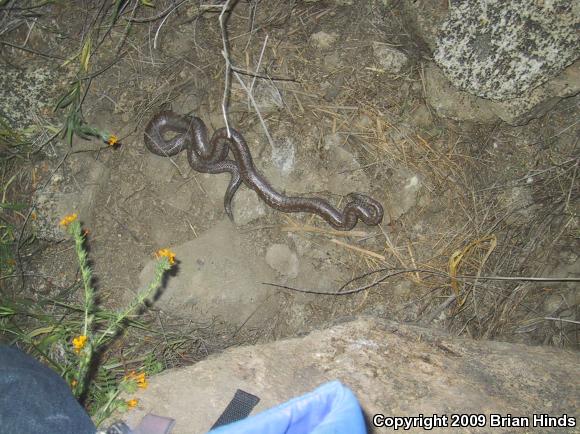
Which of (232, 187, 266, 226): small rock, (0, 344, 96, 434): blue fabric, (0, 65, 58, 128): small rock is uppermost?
(0, 65, 58, 128): small rock

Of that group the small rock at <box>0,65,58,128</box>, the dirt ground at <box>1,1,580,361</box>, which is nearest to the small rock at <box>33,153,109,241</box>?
the dirt ground at <box>1,1,580,361</box>

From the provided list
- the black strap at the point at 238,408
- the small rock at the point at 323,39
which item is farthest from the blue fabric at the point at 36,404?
the small rock at the point at 323,39

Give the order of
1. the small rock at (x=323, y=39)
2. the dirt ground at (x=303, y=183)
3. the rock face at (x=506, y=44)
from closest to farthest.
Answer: the rock face at (x=506, y=44), the dirt ground at (x=303, y=183), the small rock at (x=323, y=39)

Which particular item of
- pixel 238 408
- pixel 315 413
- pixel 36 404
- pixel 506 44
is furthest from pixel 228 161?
pixel 315 413

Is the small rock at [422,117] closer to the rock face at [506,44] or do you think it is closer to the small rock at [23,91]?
the rock face at [506,44]

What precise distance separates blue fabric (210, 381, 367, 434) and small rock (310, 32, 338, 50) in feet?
11.0

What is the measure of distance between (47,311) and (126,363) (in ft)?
2.97

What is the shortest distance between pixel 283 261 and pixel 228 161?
45.7 inches

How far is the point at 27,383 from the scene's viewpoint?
2.51m

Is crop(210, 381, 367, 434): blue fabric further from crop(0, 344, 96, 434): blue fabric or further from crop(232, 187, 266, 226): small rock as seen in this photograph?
crop(232, 187, 266, 226): small rock

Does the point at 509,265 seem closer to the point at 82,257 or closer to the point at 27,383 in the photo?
the point at 82,257

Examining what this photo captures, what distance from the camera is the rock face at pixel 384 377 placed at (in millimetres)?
2383

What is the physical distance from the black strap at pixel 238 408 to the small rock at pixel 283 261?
1671 millimetres

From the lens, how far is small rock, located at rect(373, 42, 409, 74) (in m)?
3.92
